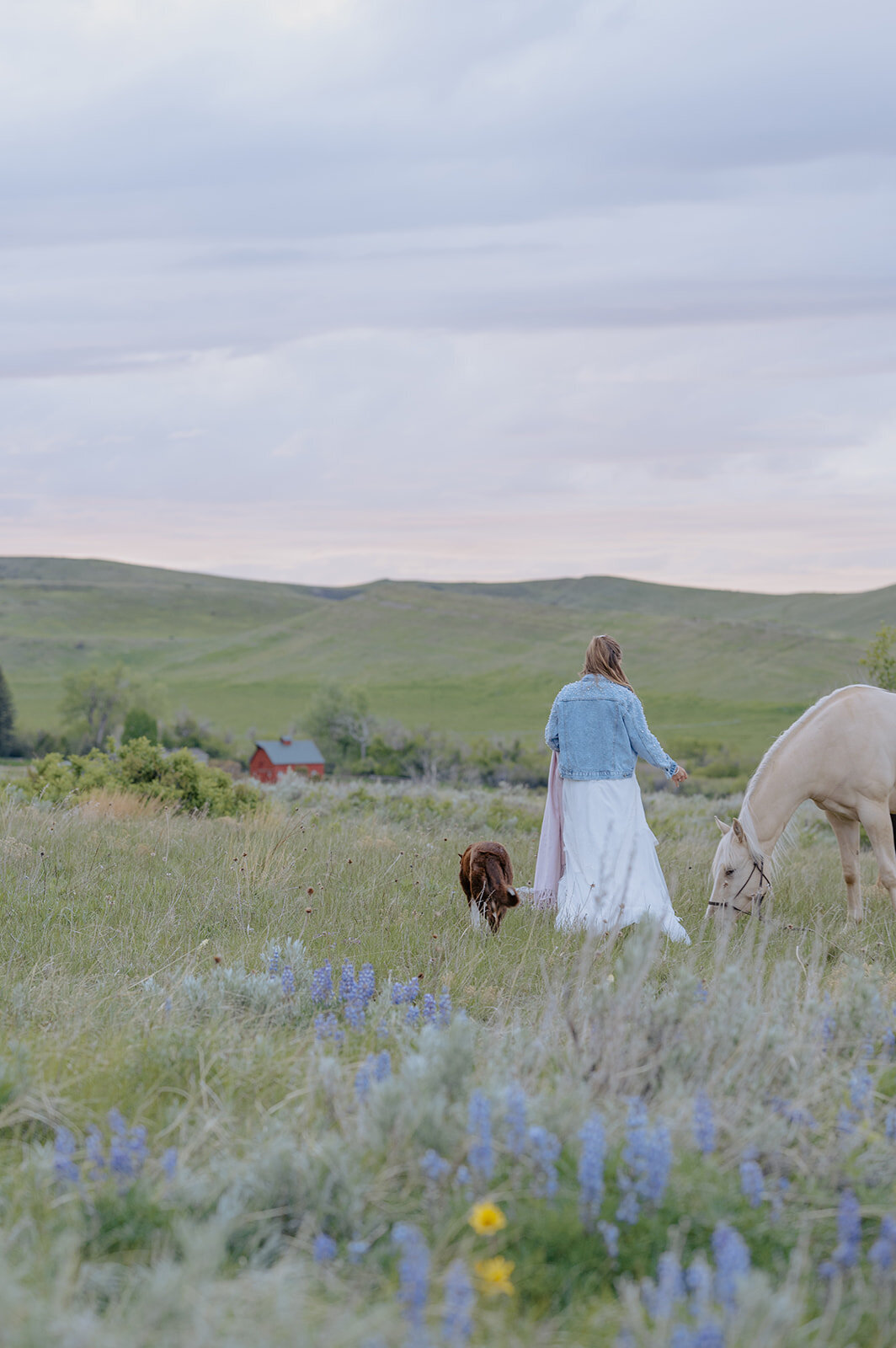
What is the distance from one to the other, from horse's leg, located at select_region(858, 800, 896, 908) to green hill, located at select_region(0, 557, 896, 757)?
75.9 meters

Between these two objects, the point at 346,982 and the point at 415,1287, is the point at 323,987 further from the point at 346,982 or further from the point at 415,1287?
the point at 415,1287

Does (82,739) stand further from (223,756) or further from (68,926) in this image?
(68,926)

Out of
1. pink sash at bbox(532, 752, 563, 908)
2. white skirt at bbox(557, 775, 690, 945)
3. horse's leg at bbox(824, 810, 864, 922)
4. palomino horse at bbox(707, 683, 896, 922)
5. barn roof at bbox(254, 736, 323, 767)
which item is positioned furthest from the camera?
barn roof at bbox(254, 736, 323, 767)

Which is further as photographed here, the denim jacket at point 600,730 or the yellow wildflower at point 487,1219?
the denim jacket at point 600,730

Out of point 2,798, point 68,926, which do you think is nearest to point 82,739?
point 2,798

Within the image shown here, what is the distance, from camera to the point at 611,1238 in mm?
2611

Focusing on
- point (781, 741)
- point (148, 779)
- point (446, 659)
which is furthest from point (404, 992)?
point (446, 659)

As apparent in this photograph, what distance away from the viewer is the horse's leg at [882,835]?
26.9ft

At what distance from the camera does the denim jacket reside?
24.0 ft

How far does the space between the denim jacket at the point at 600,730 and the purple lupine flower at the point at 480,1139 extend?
4506 millimetres

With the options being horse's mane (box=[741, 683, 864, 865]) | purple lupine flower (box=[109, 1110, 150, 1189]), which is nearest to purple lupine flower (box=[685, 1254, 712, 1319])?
purple lupine flower (box=[109, 1110, 150, 1189])

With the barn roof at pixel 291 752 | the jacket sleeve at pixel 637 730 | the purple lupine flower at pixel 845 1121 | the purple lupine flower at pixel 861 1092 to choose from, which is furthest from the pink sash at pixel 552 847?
the barn roof at pixel 291 752

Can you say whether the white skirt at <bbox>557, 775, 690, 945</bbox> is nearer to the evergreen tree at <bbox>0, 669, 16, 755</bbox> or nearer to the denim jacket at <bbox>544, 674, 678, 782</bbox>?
the denim jacket at <bbox>544, 674, 678, 782</bbox>

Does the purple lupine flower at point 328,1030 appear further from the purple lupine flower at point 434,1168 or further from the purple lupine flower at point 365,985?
the purple lupine flower at point 434,1168
